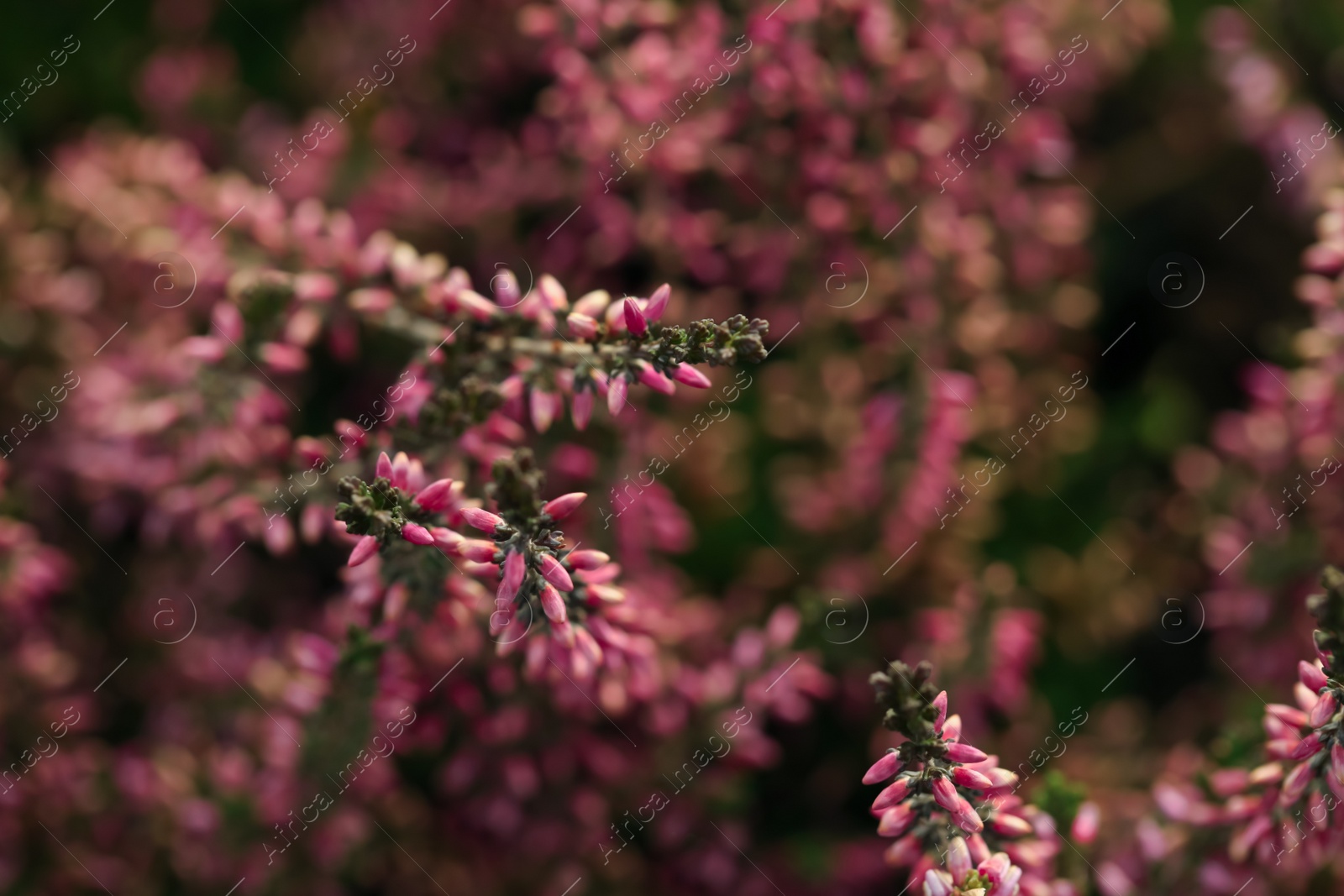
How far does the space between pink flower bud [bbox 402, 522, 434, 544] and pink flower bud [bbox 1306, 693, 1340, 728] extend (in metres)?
0.83

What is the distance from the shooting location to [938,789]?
1.00 m

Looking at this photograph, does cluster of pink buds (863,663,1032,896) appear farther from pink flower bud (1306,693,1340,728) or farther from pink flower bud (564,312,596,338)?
pink flower bud (564,312,596,338)

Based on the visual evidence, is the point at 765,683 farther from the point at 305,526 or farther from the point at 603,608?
the point at 305,526

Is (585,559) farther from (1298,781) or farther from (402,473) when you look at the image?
(1298,781)

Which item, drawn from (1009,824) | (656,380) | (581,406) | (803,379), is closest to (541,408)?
(581,406)

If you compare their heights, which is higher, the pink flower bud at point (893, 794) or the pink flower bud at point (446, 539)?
the pink flower bud at point (446, 539)

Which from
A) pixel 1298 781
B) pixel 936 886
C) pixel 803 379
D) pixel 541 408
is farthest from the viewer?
pixel 803 379

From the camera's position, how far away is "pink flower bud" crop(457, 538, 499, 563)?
102 centimetres

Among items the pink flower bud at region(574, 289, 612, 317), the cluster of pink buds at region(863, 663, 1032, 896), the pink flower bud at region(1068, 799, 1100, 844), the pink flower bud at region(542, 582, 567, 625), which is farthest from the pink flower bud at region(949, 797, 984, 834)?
the pink flower bud at region(574, 289, 612, 317)

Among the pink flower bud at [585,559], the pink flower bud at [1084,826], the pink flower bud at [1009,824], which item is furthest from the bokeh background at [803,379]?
the pink flower bud at [585,559]

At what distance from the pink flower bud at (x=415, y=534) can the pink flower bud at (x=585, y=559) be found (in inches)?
5.3

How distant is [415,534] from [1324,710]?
0.85m

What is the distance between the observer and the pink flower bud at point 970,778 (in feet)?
3.31

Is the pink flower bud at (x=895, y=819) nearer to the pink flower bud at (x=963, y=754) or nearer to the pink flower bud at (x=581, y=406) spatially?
the pink flower bud at (x=963, y=754)
